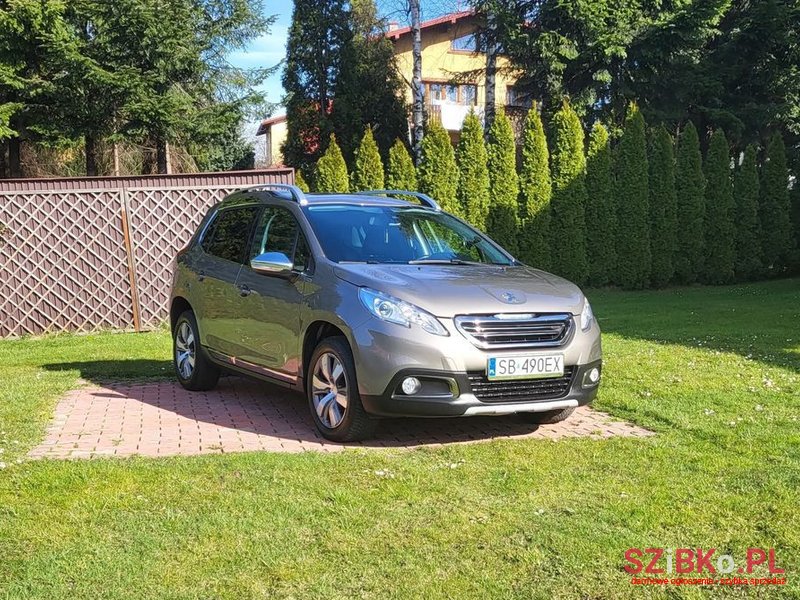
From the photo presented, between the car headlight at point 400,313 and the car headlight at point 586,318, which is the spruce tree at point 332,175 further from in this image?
the car headlight at point 400,313

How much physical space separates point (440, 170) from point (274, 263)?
14797 mm

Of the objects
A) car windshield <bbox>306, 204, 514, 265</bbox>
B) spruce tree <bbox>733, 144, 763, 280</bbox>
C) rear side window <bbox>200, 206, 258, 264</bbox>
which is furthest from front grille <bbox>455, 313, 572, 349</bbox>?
spruce tree <bbox>733, 144, 763, 280</bbox>

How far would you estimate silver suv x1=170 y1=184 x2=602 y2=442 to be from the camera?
16.9 feet

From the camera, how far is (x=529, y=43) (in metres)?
25.5

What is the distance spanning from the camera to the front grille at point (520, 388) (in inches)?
205

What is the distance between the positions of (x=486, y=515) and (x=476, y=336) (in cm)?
141

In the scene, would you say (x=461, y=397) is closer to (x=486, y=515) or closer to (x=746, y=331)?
(x=486, y=515)

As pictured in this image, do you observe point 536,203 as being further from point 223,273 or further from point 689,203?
point 223,273

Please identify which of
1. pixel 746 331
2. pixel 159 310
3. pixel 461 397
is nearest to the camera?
pixel 461 397

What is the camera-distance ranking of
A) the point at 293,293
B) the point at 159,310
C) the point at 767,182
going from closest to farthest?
the point at 293,293
the point at 159,310
the point at 767,182

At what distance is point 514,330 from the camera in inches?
208

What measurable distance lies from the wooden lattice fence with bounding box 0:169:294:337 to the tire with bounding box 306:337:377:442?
336 inches

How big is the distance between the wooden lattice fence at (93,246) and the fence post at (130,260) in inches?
0.6

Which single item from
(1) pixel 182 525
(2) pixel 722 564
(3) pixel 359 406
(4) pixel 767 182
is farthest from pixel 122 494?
(4) pixel 767 182
